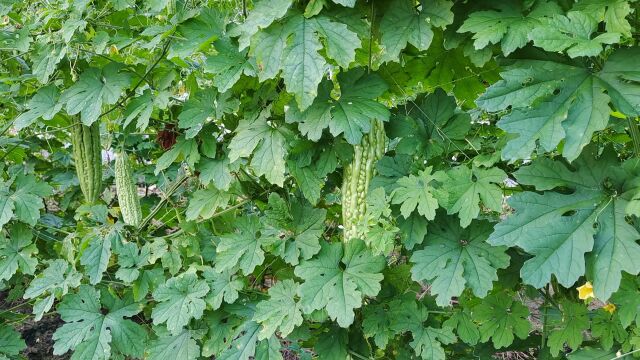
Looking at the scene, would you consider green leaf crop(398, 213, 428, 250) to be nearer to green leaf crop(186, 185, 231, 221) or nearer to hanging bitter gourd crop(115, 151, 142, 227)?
green leaf crop(186, 185, 231, 221)

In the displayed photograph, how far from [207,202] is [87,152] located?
22.2 inches

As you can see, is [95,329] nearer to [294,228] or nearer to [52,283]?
[52,283]

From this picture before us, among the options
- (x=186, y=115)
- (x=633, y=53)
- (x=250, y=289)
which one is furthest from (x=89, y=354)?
(x=633, y=53)

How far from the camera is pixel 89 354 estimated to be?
2.38 metres

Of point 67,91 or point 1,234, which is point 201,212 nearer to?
point 67,91

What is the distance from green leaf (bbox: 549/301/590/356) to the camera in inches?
82.7

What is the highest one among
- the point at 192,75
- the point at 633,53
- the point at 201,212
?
the point at 633,53

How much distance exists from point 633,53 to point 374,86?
768mm

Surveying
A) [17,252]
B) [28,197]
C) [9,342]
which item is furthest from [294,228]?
[9,342]

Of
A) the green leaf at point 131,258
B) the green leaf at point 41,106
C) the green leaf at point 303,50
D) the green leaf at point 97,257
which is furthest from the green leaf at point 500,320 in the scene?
the green leaf at point 41,106

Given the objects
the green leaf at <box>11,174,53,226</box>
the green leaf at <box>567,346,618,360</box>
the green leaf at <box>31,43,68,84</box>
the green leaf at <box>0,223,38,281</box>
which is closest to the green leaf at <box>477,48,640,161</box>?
the green leaf at <box>567,346,618,360</box>

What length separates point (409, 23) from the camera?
6.27 ft

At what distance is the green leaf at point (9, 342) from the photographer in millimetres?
2758

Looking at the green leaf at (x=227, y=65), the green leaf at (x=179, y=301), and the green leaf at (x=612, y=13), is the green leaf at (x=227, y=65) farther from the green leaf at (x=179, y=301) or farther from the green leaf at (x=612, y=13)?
the green leaf at (x=612, y=13)
